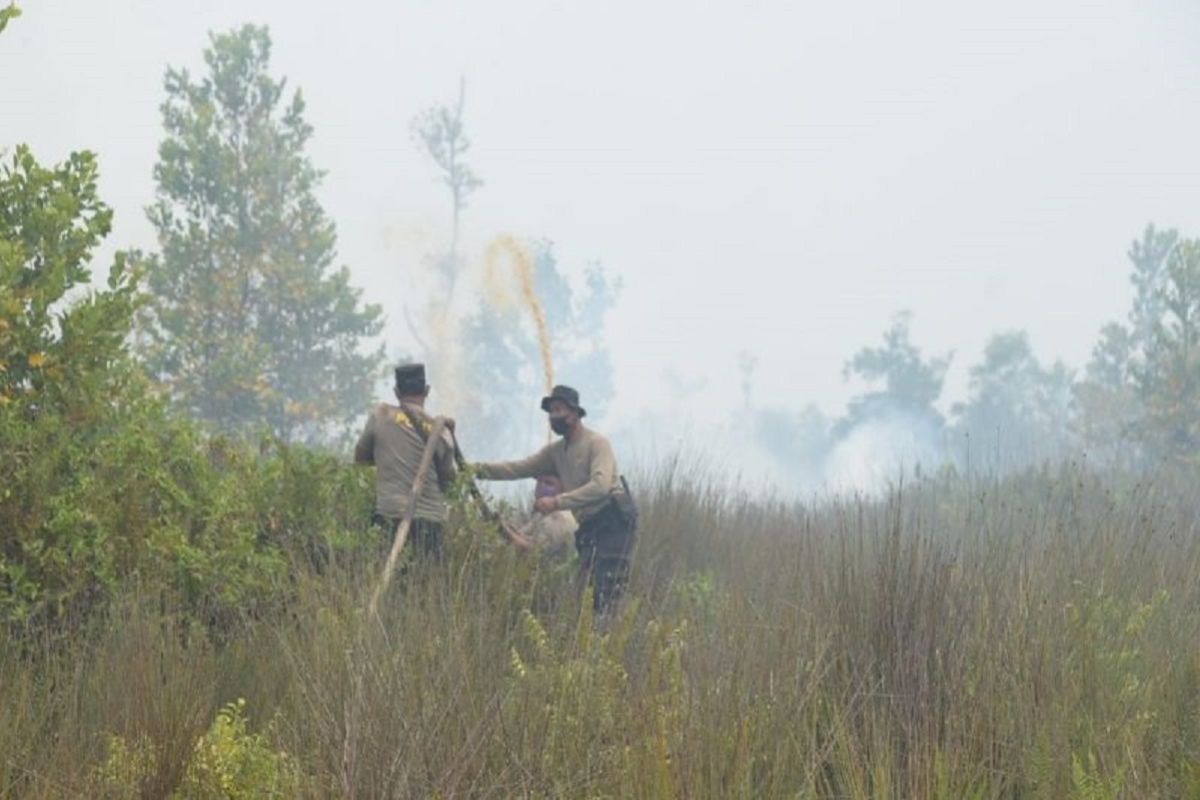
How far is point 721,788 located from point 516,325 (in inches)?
2642

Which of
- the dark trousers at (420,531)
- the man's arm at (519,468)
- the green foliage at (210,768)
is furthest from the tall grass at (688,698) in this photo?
the man's arm at (519,468)

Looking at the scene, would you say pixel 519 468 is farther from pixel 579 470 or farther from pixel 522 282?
pixel 522 282

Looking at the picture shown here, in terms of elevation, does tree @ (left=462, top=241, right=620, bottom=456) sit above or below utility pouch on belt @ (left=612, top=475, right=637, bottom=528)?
above

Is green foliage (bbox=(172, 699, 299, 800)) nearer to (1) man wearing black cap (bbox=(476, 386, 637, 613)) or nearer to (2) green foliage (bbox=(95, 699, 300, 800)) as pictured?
(2) green foliage (bbox=(95, 699, 300, 800))

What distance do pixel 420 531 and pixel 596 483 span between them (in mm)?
1215

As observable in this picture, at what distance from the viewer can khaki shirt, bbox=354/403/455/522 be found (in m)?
8.97

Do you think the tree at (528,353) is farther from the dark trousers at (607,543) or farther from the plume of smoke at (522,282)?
the dark trousers at (607,543)

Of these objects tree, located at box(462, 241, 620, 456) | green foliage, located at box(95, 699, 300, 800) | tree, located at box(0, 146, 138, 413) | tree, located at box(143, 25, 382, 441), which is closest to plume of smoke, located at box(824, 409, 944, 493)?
tree, located at box(462, 241, 620, 456)

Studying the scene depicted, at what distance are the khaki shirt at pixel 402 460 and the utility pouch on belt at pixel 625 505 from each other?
1.26 meters

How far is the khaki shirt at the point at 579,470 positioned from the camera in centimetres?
968

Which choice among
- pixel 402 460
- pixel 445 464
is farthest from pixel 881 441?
pixel 402 460

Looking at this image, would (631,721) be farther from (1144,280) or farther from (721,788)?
(1144,280)

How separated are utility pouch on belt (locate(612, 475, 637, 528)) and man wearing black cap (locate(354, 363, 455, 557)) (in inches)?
48.2

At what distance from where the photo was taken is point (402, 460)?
901cm
